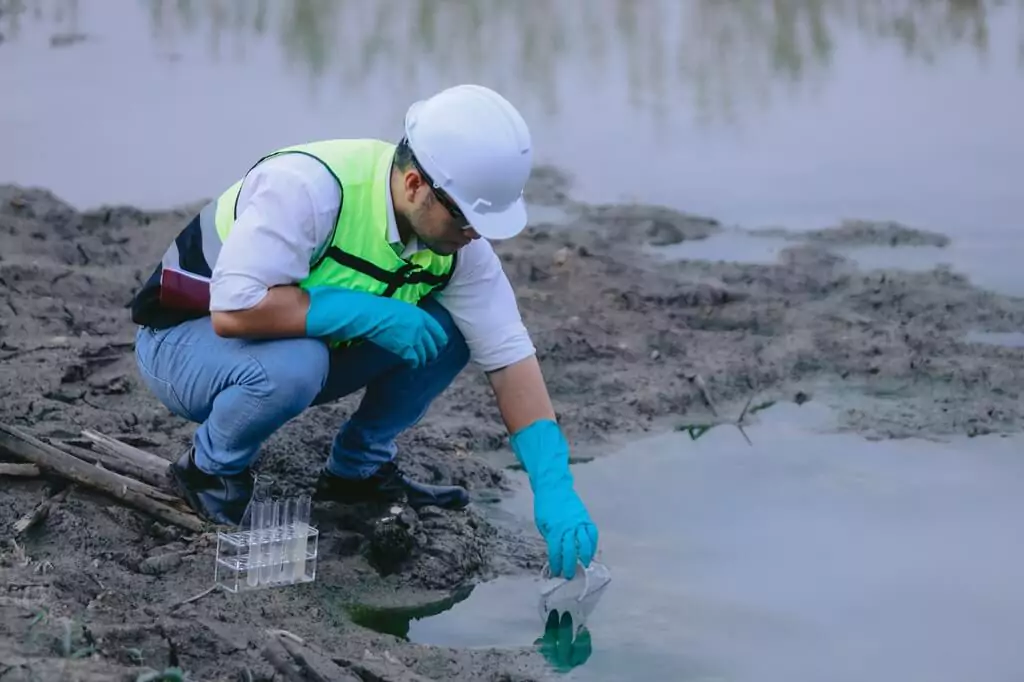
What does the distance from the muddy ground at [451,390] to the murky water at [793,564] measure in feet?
0.51

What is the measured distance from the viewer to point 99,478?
3.76 m

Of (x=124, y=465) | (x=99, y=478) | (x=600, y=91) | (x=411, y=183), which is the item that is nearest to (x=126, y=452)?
(x=124, y=465)

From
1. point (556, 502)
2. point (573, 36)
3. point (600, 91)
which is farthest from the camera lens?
point (573, 36)

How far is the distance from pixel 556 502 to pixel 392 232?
2.49ft

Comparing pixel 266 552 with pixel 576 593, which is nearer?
pixel 266 552

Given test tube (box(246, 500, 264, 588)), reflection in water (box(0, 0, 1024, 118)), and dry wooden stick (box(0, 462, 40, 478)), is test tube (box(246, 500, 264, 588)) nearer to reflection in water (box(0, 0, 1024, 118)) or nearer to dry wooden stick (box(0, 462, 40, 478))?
dry wooden stick (box(0, 462, 40, 478))

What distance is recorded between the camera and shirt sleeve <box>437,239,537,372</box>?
12.0ft

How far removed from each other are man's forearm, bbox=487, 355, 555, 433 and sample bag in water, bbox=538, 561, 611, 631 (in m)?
0.39

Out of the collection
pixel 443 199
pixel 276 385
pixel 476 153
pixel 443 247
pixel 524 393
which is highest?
pixel 476 153

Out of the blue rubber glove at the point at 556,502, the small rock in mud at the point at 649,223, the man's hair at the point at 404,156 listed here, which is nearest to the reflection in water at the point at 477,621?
the blue rubber glove at the point at 556,502

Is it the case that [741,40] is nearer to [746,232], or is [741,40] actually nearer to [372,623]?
[746,232]

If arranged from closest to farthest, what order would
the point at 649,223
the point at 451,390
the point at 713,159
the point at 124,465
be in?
the point at 124,465 < the point at 451,390 < the point at 649,223 < the point at 713,159

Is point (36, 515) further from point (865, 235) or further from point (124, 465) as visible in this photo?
point (865, 235)

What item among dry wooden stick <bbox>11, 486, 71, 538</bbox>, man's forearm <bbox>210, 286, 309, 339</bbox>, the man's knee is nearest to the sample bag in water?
the man's knee
